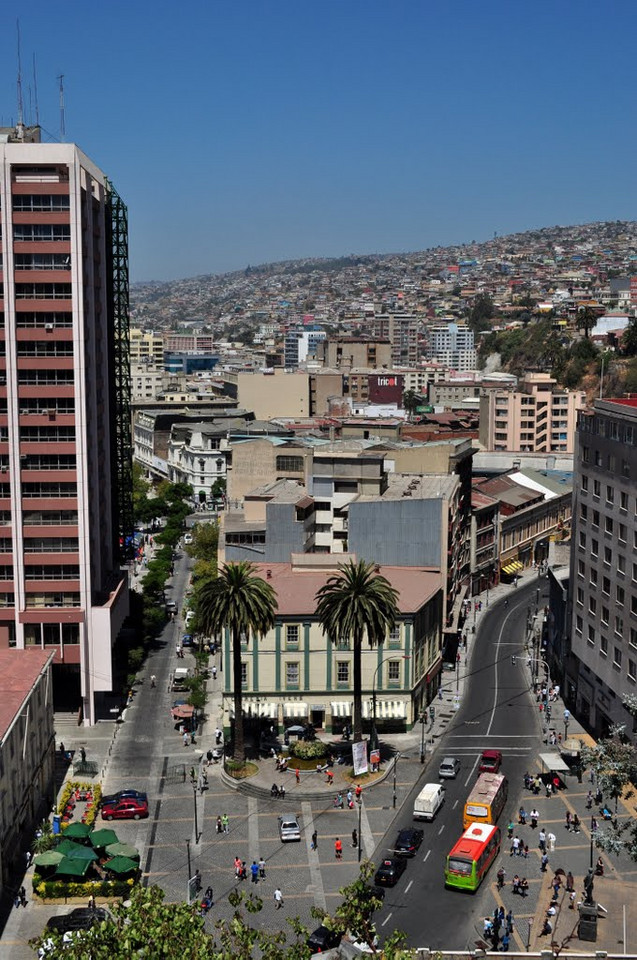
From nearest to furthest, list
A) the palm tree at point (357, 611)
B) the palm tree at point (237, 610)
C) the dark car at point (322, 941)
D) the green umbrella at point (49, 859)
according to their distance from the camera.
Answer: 1. the dark car at point (322, 941)
2. the green umbrella at point (49, 859)
3. the palm tree at point (237, 610)
4. the palm tree at point (357, 611)

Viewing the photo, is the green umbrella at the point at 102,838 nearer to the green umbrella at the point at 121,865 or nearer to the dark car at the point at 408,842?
the green umbrella at the point at 121,865

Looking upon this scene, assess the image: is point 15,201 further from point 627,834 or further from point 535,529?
point 535,529

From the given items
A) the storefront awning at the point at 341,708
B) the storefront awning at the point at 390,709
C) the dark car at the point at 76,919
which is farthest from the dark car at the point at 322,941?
the storefront awning at the point at 390,709

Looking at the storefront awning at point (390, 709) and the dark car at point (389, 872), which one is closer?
the dark car at point (389, 872)

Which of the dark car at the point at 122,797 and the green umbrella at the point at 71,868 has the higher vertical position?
the green umbrella at the point at 71,868

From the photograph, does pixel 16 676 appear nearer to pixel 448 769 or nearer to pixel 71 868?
pixel 71 868

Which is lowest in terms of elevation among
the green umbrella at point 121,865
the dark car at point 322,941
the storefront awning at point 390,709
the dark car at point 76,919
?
the dark car at point 76,919

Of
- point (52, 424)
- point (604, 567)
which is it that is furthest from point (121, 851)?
point (604, 567)

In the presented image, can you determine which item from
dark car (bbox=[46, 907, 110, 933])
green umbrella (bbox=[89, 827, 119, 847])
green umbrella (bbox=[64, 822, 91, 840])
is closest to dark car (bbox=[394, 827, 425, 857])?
green umbrella (bbox=[89, 827, 119, 847])
